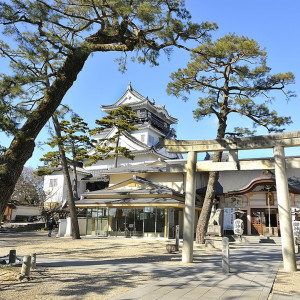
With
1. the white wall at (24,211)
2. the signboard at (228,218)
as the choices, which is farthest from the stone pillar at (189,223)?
the white wall at (24,211)

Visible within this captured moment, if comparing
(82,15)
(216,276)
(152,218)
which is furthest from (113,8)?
(152,218)

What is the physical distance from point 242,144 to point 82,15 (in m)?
5.93

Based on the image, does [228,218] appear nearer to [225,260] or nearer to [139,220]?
[139,220]

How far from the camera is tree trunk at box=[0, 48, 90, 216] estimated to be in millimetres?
6453

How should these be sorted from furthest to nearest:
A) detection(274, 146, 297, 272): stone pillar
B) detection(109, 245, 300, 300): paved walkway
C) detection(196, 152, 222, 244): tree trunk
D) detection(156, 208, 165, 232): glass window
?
detection(156, 208, 165, 232): glass window < detection(196, 152, 222, 244): tree trunk < detection(274, 146, 297, 272): stone pillar < detection(109, 245, 300, 300): paved walkway

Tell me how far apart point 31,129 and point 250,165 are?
6327 millimetres

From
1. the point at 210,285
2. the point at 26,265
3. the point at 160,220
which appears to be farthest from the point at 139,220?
the point at 210,285

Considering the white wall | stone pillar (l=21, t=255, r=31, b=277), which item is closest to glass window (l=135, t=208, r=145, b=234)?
stone pillar (l=21, t=255, r=31, b=277)

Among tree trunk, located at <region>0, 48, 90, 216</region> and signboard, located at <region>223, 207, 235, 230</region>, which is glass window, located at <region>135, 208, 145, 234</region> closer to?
signboard, located at <region>223, 207, 235, 230</region>

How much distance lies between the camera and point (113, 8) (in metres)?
6.93

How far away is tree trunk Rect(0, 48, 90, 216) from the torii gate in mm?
3789

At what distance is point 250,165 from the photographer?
9047 mm

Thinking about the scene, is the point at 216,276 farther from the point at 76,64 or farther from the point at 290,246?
the point at 76,64

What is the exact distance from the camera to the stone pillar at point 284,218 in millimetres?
7750
